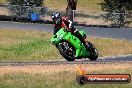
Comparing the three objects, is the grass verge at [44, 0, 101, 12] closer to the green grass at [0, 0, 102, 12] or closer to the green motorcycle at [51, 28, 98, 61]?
the green grass at [0, 0, 102, 12]

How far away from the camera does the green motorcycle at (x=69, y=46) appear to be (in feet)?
58.0

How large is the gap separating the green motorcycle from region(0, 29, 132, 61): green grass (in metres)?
5.66

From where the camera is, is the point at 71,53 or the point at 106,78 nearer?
the point at 106,78

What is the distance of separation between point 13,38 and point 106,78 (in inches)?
907

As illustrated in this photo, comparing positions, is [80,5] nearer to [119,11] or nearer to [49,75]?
[119,11]

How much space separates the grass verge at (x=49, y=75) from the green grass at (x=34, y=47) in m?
7.59

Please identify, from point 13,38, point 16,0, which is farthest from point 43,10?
point 13,38

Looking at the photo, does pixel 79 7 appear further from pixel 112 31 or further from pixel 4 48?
pixel 4 48

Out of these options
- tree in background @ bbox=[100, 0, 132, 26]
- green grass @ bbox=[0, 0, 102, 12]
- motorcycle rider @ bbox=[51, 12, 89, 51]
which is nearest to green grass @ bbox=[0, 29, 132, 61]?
motorcycle rider @ bbox=[51, 12, 89, 51]

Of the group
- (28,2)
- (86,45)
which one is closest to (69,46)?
(86,45)

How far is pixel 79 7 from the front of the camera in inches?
2662

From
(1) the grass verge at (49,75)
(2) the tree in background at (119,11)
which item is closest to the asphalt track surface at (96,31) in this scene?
(2) the tree in background at (119,11)

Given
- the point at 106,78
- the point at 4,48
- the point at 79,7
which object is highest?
the point at 106,78

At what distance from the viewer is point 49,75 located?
565 inches
